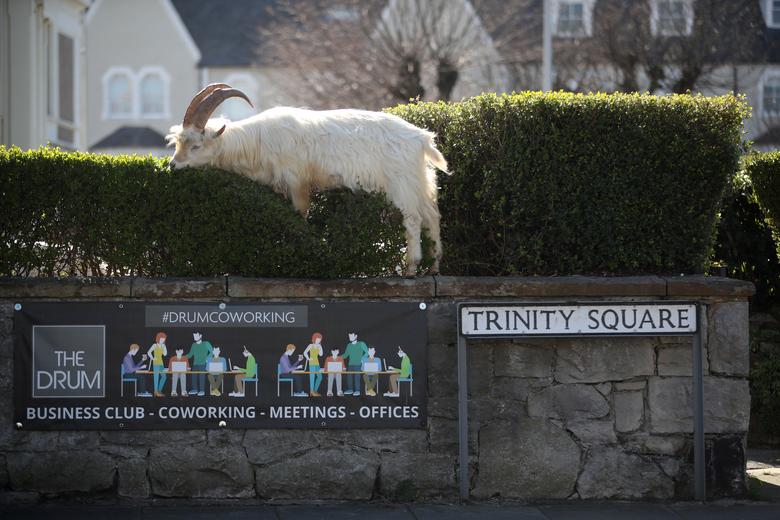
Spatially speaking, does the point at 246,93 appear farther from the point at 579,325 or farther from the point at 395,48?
the point at 579,325

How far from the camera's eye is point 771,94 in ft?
106

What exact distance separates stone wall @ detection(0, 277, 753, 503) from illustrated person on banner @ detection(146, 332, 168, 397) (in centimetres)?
28

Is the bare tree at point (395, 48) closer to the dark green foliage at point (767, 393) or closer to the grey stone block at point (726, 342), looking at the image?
the dark green foliage at point (767, 393)

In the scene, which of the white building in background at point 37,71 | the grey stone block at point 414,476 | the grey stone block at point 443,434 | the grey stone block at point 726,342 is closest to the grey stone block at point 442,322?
the grey stone block at point 443,434

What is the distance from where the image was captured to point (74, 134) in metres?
24.1

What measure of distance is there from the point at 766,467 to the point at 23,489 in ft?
18.8

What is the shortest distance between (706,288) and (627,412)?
101 centimetres

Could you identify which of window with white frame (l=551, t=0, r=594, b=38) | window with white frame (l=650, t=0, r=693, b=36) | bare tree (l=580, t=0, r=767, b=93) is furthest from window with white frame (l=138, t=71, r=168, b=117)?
window with white frame (l=650, t=0, r=693, b=36)

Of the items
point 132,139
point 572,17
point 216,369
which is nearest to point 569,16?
point 572,17

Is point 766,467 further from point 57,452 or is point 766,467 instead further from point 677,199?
point 57,452

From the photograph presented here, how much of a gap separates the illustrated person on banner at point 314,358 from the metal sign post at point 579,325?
3.12 ft

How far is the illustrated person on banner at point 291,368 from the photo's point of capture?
23.7 feet

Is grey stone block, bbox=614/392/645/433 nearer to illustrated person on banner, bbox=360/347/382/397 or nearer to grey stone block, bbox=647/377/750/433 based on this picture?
grey stone block, bbox=647/377/750/433

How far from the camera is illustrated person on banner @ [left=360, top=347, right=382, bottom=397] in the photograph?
7.27 metres
